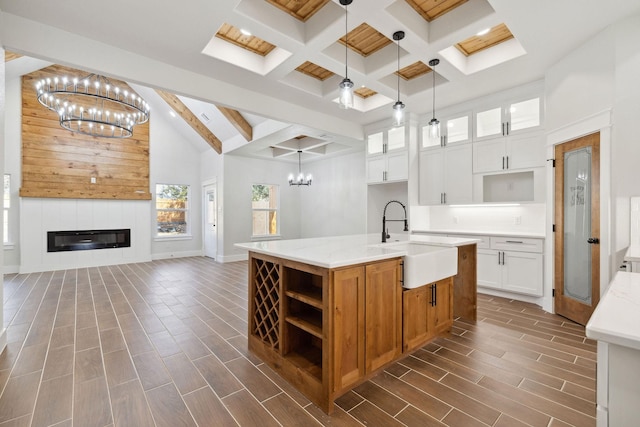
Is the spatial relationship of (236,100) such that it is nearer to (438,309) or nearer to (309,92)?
(309,92)

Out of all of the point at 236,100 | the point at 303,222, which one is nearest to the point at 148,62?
the point at 236,100

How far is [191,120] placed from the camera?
273 inches

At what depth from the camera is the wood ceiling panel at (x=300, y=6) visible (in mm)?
2660

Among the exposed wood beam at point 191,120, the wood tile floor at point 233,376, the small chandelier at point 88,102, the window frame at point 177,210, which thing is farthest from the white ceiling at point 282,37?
the window frame at point 177,210

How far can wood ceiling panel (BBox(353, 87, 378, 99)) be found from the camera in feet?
15.2

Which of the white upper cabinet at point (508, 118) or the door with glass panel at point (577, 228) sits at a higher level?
the white upper cabinet at point (508, 118)

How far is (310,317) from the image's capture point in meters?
2.25

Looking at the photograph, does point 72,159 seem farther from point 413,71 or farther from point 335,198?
point 413,71

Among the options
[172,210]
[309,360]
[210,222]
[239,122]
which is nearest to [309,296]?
[309,360]

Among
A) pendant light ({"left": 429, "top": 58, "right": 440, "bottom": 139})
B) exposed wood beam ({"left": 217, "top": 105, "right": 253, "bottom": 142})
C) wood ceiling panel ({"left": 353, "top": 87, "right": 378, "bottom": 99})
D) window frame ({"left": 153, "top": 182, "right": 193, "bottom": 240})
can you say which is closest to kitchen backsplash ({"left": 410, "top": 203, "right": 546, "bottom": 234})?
pendant light ({"left": 429, "top": 58, "right": 440, "bottom": 139})

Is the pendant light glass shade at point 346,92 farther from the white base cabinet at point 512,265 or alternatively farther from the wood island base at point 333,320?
the white base cabinet at point 512,265

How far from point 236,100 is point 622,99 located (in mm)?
4254

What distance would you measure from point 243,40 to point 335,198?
5004 millimetres

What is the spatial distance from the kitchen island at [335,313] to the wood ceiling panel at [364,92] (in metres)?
3.06
